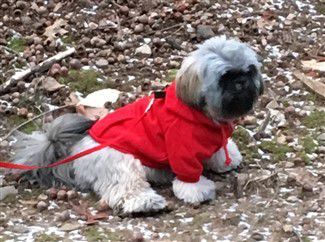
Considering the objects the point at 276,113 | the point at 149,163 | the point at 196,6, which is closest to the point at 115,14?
the point at 196,6

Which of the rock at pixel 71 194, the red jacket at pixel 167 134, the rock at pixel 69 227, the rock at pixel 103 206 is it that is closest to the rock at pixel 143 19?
the red jacket at pixel 167 134

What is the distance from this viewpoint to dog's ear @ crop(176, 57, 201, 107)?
4.54 m

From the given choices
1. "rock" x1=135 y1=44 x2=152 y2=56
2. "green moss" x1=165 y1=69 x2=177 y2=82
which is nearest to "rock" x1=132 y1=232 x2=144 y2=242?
"green moss" x1=165 y1=69 x2=177 y2=82

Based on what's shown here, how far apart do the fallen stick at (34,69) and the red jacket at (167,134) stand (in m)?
1.33

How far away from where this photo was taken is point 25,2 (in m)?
7.17

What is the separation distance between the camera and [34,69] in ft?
20.2

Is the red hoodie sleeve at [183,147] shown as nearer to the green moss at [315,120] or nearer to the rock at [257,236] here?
the rock at [257,236]

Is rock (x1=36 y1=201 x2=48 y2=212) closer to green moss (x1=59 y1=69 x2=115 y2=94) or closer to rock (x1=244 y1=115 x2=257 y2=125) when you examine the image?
green moss (x1=59 y1=69 x2=115 y2=94)

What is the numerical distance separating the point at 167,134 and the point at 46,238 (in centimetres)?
92

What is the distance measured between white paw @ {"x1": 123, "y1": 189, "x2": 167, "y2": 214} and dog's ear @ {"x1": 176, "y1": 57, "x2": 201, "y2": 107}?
593 millimetres

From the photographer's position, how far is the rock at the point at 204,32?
670 cm

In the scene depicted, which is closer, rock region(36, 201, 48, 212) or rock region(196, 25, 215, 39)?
rock region(36, 201, 48, 212)

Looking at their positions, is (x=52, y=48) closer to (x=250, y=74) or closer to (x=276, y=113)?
(x=276, y=113)

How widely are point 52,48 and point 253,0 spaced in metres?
1.96
